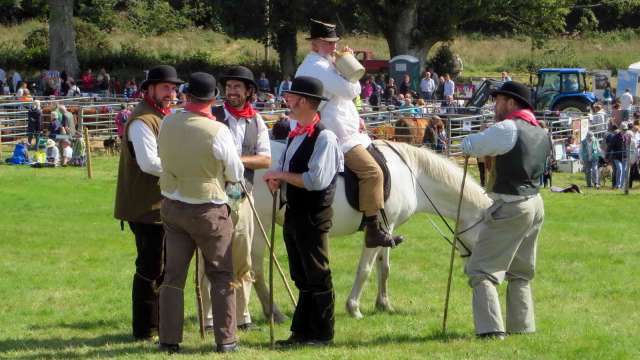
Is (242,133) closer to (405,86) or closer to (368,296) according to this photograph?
(368,296)

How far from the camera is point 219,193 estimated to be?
7.64 metres

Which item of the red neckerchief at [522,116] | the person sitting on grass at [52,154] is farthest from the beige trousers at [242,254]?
the person sitting on grass at [52,154]

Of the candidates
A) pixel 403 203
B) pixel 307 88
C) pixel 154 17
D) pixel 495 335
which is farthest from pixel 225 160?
pixel 154 17

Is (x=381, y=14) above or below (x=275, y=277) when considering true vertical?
above

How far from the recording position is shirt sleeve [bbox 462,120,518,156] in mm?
7953

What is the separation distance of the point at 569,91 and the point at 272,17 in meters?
16.9

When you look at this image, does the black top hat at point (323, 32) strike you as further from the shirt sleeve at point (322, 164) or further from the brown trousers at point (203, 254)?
the brown trousers at point (203, 254)

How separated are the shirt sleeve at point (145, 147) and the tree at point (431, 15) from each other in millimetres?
41625

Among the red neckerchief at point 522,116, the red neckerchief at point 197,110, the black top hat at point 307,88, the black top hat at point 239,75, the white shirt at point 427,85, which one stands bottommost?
the white shirt at point 427,85

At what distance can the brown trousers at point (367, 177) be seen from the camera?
914cm

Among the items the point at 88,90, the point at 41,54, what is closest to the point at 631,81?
the point at 88,90

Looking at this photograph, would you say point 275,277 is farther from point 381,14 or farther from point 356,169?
point 381,14

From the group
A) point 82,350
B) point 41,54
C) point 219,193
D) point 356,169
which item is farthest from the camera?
point 41,54

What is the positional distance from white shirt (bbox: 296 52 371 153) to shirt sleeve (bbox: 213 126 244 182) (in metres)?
1.46
